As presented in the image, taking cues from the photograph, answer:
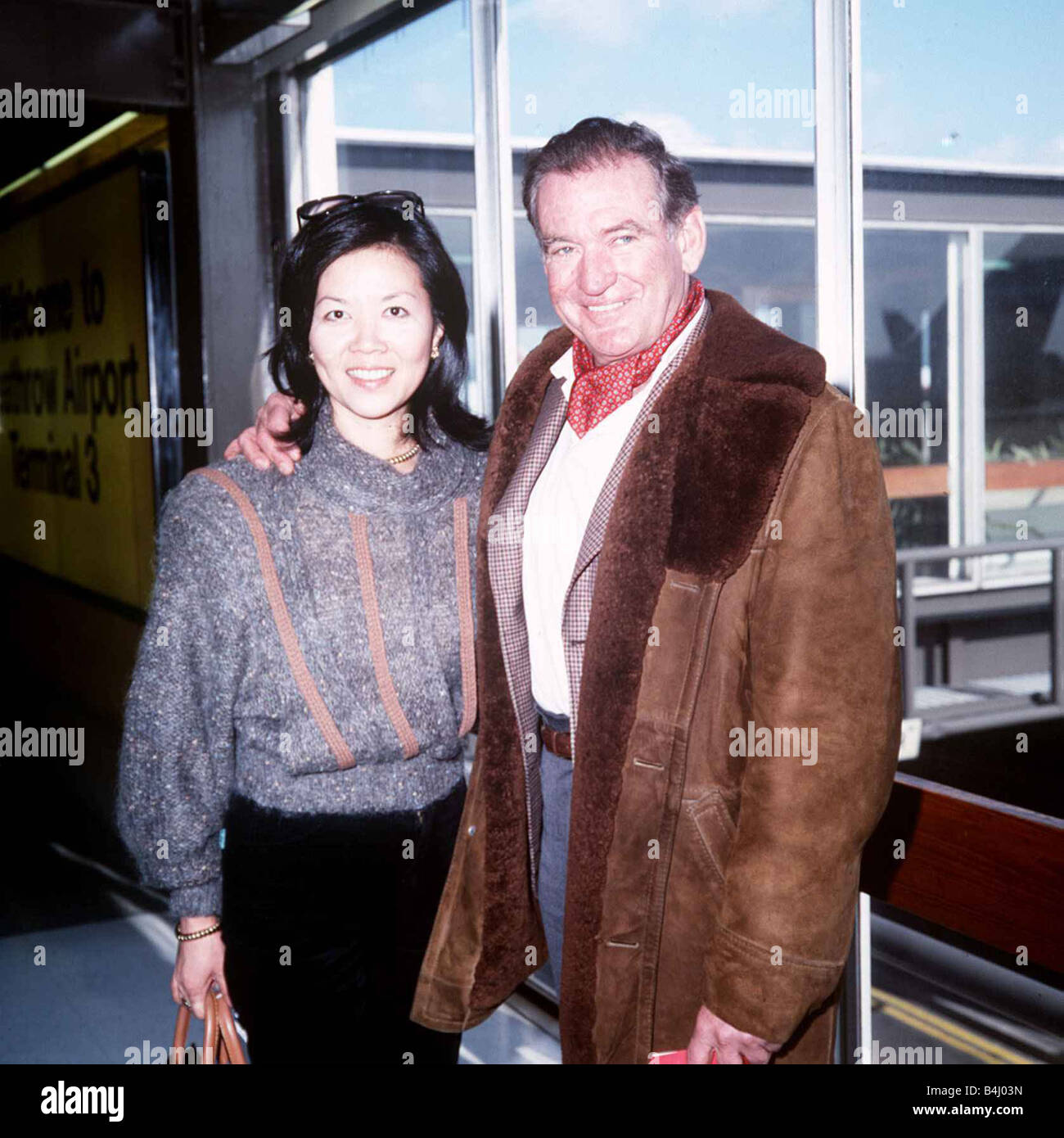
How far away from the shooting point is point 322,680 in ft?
5.94

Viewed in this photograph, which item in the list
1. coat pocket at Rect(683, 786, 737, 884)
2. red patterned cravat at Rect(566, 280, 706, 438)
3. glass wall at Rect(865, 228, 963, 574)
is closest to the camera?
coat pocket at Rect(683, 786, 737, 884)

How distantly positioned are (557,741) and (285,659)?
0.43m

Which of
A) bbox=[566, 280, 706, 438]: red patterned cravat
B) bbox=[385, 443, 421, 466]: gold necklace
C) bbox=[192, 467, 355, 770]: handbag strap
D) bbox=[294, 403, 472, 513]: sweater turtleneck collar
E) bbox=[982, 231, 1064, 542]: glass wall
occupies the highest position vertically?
bbox=[982, 231, 1064, 542]: glass wall

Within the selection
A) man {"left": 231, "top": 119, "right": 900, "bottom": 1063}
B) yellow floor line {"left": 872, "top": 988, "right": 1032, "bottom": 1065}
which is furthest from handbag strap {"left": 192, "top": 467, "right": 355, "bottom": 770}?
yellow floor line {"left": 872, "top": 988, "right": 1032, "bottom": 1065}

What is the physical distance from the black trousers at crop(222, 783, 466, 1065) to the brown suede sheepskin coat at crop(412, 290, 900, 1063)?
0.81 ft

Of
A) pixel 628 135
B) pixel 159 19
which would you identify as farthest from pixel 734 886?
pixel 159 19

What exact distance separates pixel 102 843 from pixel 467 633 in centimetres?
359

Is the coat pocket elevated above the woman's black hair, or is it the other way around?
the woman's black hair

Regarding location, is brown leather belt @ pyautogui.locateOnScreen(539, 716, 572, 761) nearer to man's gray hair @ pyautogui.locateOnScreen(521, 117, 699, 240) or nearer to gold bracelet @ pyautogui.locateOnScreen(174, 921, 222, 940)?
gold bracelet @ pyautogui.locateOnScreen(174, 921, 222, 940)

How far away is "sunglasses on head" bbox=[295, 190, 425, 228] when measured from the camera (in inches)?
72.1

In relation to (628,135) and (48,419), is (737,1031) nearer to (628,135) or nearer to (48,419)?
(628,135)

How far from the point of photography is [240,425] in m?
4.11

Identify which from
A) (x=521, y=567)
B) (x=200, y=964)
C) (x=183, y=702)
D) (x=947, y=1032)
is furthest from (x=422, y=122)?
(x=947, y=1032)

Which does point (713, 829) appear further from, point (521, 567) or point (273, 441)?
point (273, 441)
